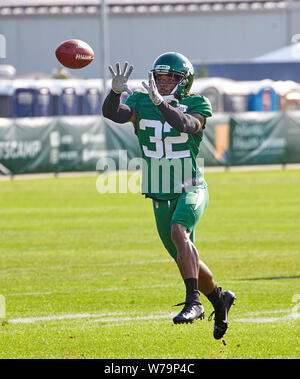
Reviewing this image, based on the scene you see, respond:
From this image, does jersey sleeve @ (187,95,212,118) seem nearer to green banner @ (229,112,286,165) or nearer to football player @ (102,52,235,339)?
football player @ (102,52,235,339)

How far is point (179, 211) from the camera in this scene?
719 cm

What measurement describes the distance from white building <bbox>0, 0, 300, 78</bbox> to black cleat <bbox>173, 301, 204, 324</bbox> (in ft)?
194

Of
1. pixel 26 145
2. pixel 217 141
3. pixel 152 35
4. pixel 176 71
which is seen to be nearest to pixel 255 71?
pixel 217 141

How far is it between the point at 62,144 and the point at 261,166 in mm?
6648

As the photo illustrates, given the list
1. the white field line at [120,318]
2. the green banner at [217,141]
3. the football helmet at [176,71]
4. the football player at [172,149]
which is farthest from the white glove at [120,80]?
the green banner at [217,141]

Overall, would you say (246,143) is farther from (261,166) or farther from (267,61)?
(267,61)

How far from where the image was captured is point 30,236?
15078 millimetres

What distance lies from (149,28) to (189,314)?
62913 millimetres

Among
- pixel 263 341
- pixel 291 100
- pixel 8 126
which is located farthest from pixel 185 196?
pixel 291 100

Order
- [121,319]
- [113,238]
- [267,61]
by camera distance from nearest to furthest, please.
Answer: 1. [121,319]
2. [113,238]
3. [267,61]

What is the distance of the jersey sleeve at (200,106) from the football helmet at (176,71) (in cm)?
10

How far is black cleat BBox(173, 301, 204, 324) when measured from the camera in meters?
6.72

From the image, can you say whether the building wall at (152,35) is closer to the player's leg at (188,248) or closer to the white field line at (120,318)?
the white field line at (120,318)
